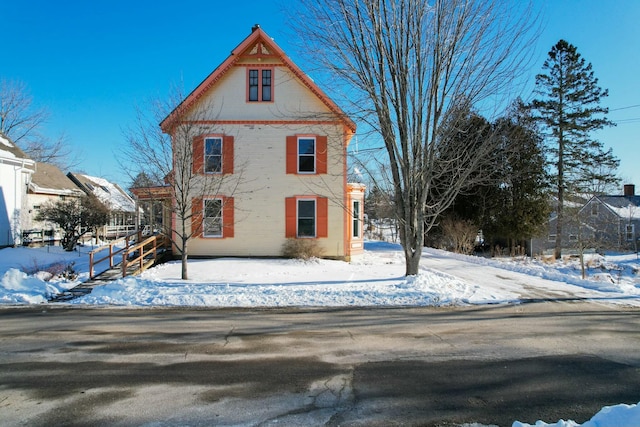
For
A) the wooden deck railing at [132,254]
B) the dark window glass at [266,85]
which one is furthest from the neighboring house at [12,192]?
the dark window glass at [266,85]

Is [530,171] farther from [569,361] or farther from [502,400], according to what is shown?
[502,400]

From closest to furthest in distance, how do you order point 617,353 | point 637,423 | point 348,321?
point 637,423
point 617,353
point 348,321

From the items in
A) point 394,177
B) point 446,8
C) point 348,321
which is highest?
point 446,8

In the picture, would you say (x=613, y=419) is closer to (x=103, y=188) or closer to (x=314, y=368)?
(x=314, y=368)

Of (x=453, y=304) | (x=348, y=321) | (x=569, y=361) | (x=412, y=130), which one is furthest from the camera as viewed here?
(x=412, y=130)

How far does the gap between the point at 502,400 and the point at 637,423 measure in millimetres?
1252

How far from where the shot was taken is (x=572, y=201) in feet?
90.0

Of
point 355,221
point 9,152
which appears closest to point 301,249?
point 355,221

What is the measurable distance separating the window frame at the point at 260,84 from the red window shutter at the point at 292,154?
Result: 2.04 m

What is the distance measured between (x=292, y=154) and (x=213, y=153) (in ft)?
11.4

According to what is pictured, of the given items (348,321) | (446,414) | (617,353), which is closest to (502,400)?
(446,414)

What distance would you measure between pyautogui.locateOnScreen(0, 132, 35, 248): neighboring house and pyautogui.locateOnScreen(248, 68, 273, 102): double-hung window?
14039 mm

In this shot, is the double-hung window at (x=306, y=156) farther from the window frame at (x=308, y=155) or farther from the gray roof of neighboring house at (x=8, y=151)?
the gray roof of neighboring house at (x=8, y=151)

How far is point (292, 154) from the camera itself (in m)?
→ 17.4
